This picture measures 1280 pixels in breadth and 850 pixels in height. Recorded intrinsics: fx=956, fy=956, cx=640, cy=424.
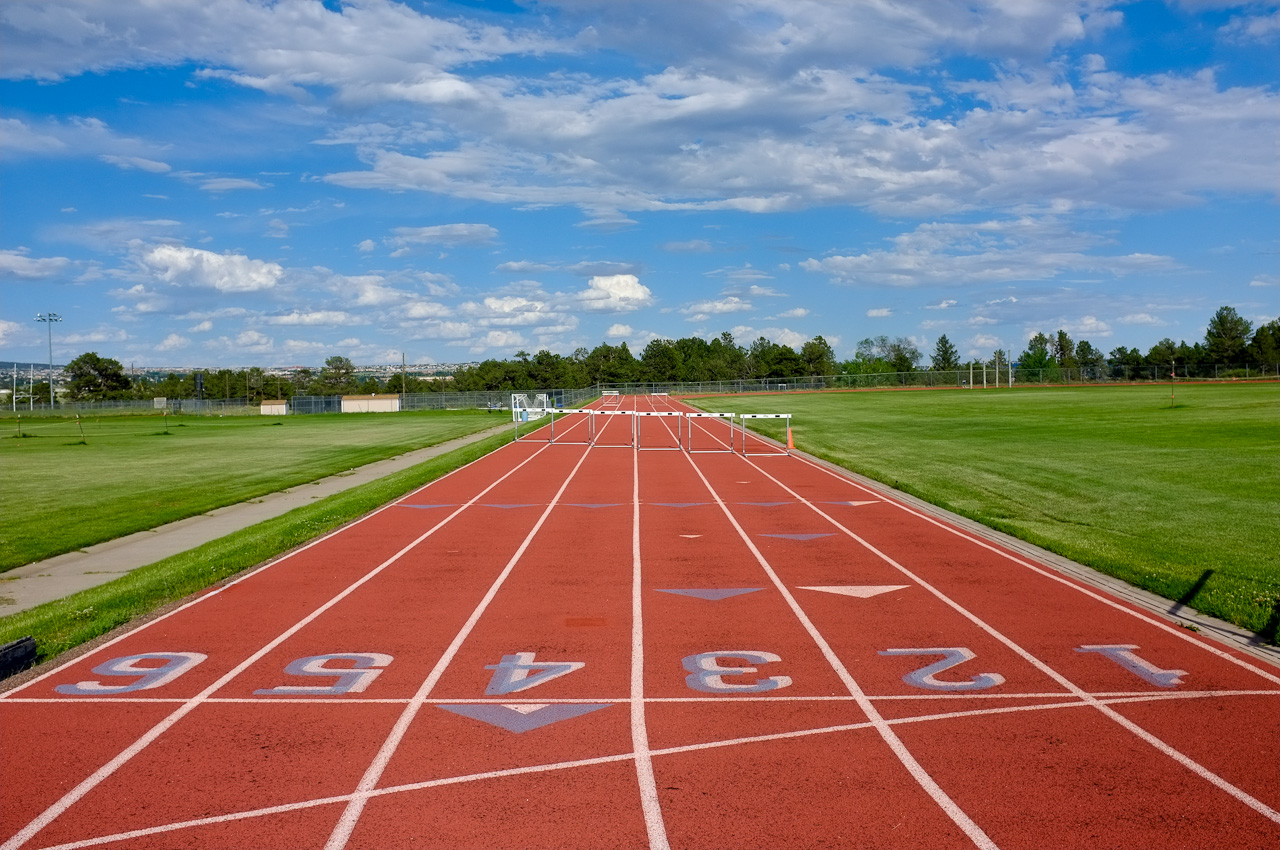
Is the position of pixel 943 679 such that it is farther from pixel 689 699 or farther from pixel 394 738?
pixel 394 738

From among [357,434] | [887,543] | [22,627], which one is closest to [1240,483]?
[887,543]

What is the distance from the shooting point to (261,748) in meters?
6.79

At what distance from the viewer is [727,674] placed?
8453 mm

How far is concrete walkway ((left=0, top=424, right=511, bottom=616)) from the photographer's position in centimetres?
1258

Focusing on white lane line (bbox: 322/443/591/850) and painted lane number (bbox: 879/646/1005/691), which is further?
painted lane number (bbox: 879/646/1005/691)

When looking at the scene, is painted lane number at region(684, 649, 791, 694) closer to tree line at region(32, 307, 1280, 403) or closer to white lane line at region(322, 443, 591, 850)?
white lane line at region(322, 443, 591, 850)

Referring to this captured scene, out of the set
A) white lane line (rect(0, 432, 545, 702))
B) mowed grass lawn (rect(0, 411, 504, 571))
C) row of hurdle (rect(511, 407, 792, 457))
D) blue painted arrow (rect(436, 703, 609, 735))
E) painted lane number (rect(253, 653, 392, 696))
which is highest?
row of hurdle (rect(511, 407, 792, 457))

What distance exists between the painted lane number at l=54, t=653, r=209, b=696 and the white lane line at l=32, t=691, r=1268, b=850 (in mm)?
2951

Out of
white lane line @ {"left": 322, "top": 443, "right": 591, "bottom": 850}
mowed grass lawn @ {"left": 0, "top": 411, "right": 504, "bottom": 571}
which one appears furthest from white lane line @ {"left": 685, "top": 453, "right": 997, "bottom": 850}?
mowed grass lawn @ {"left": 0, "top": 411, "right": 504, "bottom": 571}

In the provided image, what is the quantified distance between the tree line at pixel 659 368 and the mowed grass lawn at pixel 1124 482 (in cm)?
9173

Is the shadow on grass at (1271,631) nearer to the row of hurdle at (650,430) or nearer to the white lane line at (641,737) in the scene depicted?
the white lane line at (641,737)

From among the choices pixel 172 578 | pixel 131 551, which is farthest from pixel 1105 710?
pixel 131 551

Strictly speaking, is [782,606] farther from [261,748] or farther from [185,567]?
[185,567]

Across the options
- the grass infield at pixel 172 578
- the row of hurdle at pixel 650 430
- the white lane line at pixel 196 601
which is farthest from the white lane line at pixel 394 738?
the row of hurdle at pixel 650 430
